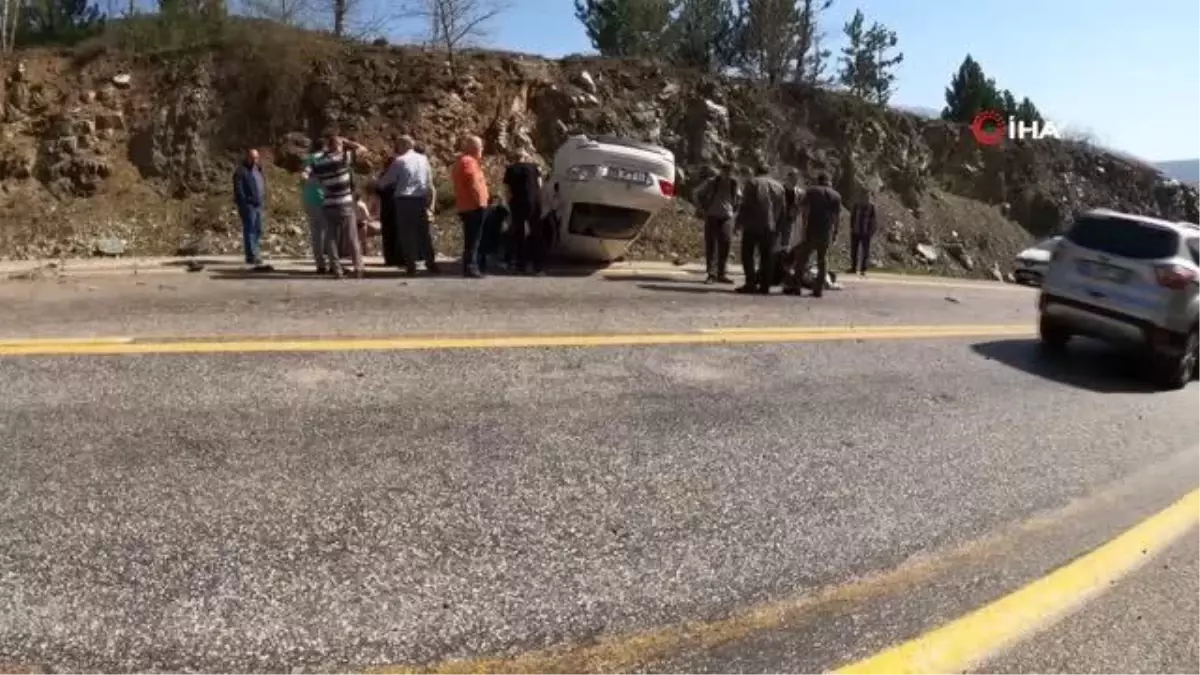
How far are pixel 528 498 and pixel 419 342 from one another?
3587mm

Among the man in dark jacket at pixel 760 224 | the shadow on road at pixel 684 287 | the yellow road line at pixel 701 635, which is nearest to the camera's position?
the yellow road line at pixel 701 635

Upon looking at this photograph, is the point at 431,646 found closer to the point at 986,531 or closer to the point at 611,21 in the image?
the point at 986,531

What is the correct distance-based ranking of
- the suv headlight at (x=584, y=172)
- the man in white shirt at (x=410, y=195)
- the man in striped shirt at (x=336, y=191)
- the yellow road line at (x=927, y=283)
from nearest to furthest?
the man in striped shirt at (x=336, y=191) → the man in white shirt at (x=410, y=195) → the suv headlight at (x=584, y=172) → the yellow road line at (x=927, y=283)

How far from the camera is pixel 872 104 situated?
32.1 m

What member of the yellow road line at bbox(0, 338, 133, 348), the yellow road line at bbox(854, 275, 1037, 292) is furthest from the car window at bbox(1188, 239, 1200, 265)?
the yellow road line at bbox(0, 338, 133, 348)

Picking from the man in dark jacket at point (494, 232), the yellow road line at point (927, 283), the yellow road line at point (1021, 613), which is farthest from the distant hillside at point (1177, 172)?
the yellow road line at point (1021, 613)

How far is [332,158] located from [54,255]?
6.98 metres

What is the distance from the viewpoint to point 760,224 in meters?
14.0

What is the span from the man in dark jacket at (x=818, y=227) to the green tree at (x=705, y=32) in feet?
70.1

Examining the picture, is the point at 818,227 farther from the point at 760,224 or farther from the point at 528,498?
the point at 528,498

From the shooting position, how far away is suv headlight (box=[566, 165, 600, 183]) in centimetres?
1415

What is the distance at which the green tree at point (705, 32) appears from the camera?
3491cm

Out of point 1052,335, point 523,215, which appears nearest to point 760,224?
point 523,215

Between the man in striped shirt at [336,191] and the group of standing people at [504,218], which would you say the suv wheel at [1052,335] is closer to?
the group of standing people at [504,218]
